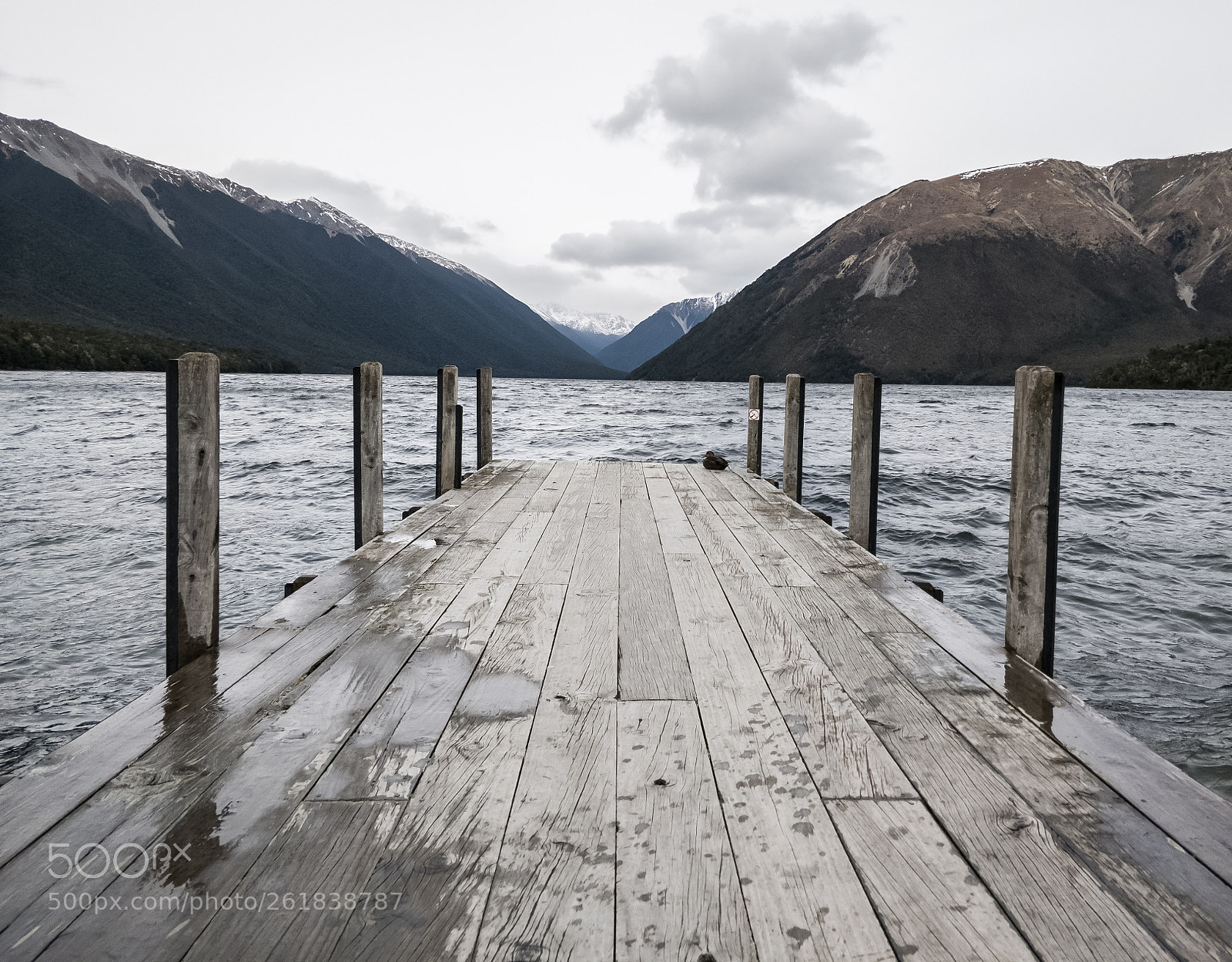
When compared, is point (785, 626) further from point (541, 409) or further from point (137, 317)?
point (137, 317)

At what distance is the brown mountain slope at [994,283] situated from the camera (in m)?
103

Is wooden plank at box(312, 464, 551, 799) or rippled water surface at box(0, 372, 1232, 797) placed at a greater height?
wooden plank at box(312, 464, 551, 799)

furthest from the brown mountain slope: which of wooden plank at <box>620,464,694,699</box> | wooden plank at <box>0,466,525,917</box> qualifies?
wooden plank at <box>0,466,525,917</box>

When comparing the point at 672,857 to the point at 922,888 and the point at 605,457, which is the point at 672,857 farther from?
the point at 605,457

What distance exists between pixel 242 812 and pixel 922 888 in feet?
4.45

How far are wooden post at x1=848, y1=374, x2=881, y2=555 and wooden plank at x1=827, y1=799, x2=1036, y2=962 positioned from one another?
3544 mm

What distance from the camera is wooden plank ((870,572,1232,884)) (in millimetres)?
1538

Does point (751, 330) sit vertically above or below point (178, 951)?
above

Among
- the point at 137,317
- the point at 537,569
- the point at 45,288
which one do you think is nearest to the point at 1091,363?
the point at 537,569

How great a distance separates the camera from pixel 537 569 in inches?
146

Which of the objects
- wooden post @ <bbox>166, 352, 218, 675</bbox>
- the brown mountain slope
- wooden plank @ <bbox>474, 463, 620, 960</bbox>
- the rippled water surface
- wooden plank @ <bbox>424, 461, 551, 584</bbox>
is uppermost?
the brown mountain slope

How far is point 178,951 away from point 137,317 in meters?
122

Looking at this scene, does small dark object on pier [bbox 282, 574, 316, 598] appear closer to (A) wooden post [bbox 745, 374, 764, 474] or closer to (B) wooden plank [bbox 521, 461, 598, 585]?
(B) wooden plank [bbox 521, 461, 598, 585]

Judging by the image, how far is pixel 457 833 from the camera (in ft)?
4.87
